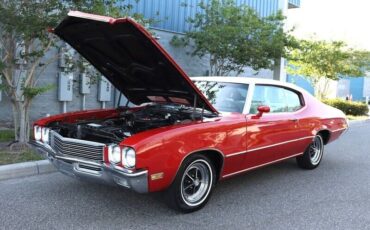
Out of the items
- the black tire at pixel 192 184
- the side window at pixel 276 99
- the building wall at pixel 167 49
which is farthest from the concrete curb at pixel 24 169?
the building wall at pixel 167 49

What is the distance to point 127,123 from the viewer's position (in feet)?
17.1

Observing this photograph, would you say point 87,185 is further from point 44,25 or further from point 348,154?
point 348,154

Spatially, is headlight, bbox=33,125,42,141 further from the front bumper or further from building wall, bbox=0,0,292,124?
building wall, bbox=0,0,292,124

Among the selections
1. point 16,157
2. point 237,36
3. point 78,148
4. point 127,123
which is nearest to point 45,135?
point 78,148

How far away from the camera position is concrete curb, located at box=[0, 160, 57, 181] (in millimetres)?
5641

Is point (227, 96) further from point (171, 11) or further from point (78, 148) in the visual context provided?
point (171, 11)

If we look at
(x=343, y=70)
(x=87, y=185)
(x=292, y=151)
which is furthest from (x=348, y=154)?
(x=343, y=70)

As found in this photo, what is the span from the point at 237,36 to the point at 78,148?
→ 841 cm

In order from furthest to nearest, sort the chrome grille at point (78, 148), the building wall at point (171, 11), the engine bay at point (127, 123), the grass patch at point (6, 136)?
the building wall at point (171, 11) → the grass patch at point (6, 136) → the engine bay at point (127, 123) → the chrome grille at point (78, 148)

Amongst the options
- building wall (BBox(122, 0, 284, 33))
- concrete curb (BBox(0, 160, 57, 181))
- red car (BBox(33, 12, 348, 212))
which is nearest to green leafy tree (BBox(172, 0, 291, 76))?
building wall (BBox(122, 0, 284, 33))

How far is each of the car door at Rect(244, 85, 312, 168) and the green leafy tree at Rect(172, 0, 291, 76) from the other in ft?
18.9

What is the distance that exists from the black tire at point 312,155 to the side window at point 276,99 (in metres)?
0.74

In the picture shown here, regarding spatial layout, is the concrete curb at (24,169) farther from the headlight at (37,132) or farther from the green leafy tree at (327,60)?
the green leafy tree at (327,60)

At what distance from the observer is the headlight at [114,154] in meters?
3.99
